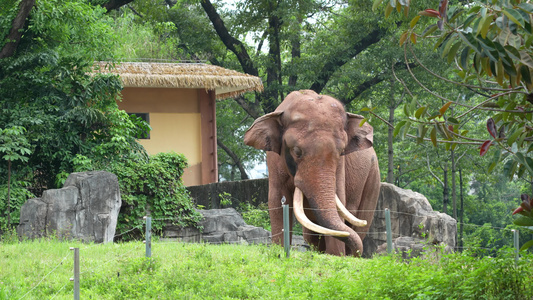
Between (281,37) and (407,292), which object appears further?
(281,37)

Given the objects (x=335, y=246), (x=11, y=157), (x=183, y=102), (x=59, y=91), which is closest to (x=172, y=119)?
(x=183, y=102)

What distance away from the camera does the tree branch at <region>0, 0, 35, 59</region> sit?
12812 mm

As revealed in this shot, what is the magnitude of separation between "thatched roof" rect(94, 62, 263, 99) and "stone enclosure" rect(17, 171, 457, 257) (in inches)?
105

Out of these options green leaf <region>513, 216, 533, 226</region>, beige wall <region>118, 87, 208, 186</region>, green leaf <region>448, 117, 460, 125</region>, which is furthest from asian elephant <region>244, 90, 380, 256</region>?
beige wall <region>118, 87, 208, 186</region>

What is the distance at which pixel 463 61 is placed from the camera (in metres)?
4.55

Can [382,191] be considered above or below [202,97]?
below

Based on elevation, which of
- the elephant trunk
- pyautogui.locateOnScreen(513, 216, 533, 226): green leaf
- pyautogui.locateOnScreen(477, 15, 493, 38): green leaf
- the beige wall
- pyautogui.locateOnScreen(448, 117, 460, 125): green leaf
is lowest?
the elephant trunk

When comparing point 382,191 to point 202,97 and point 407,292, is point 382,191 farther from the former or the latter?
point 407,292

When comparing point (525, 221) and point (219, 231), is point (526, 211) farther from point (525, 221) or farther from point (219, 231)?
point (219, 231)

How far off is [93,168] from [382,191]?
6139mm

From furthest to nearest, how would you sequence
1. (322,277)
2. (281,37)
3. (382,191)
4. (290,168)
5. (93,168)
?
(281,37) < (382,191) < (93,168) < (290,168) < (322,277)

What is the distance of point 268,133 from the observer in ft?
33.7

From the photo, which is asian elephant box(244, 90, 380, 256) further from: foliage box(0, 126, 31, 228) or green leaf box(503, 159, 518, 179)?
foliage box(0, 126, 31, 228)

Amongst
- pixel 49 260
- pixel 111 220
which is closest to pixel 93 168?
pixel 111 220
